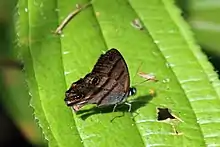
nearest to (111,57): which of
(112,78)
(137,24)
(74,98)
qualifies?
(112,78)

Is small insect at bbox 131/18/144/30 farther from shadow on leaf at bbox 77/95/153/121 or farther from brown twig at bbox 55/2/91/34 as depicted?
shadow on leaf at bbox 77/95/153/121

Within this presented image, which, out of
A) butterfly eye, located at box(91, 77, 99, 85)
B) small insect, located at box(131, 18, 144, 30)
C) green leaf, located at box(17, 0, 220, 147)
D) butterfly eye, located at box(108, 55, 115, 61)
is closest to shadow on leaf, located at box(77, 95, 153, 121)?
green leaf, located at box(17, 0, 220, 147)

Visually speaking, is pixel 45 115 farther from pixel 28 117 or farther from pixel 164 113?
pixel 28 117

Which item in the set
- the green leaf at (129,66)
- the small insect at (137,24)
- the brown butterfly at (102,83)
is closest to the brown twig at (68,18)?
the green leaf at (129,66)

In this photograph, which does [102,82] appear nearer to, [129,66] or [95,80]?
[95,80]

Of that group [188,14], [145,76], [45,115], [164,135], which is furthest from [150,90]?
[188,14]
